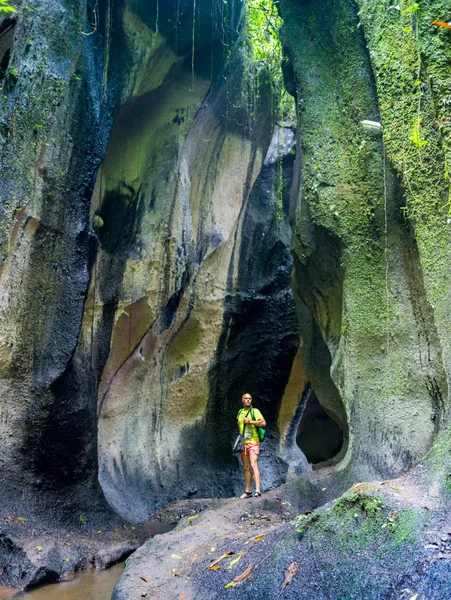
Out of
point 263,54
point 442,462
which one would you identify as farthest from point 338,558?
point 263,54

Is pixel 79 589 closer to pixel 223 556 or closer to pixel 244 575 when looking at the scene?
pixel 223 556

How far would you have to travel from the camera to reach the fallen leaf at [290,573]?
3.73 meters

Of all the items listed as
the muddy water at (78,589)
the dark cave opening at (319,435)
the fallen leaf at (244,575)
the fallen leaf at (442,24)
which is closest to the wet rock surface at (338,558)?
the fallen leaf at (244,575)

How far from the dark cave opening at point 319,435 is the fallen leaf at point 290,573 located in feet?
30.6

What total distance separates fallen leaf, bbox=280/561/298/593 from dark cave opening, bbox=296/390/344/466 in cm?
933

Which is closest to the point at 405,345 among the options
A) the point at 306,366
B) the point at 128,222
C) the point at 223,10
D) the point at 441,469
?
the point at 441,469

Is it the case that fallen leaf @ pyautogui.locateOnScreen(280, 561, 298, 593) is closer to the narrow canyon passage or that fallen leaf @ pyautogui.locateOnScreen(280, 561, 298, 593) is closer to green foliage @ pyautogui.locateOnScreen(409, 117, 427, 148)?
the narrow canyon passage

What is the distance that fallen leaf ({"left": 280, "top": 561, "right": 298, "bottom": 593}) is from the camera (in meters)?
3.73

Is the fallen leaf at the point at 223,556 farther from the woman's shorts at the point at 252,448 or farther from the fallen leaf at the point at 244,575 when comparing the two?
the woman's shorts at the point at 252,448

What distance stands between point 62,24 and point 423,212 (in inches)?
211

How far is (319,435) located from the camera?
525 inches

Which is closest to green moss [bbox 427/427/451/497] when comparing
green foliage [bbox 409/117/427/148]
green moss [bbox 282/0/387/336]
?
green moss [bbox 282/0/387/336]

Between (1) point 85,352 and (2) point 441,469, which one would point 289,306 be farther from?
(2) point 441,469

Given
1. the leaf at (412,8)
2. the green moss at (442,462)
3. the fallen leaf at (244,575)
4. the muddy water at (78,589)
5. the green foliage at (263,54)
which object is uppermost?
the green foliage at (263,54)
